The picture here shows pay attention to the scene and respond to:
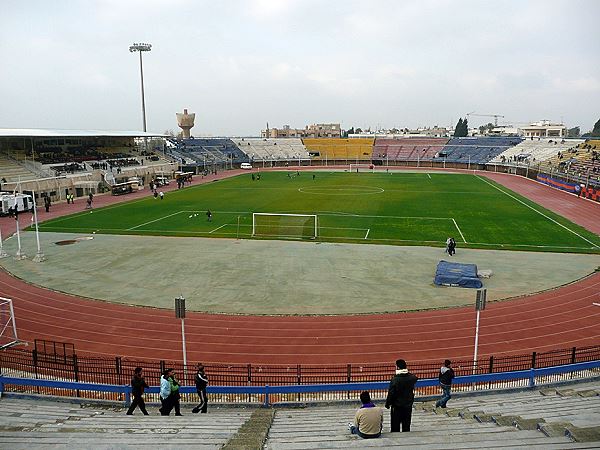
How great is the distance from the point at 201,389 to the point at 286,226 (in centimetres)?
2777

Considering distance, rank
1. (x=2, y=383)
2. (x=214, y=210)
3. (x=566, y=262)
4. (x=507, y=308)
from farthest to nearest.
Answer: (x=214, y=210)
(x=566, y=262)
(x=507, y=308)
(x=2, y=383)

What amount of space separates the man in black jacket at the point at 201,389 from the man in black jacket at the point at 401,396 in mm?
5067

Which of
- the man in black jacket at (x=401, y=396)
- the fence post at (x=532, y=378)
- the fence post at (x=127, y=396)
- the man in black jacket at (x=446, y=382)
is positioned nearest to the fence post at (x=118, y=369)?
the fence post at (x=127, y=396)

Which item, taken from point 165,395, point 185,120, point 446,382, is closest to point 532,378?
point 446,382

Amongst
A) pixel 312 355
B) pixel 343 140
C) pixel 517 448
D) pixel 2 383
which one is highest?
pixel 343 140

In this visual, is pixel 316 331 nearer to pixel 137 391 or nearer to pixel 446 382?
pixel 446 382

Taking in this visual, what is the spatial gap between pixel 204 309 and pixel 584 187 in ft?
184

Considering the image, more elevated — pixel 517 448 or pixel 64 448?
pixel 517 448

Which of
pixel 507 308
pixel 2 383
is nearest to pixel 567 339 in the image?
pixel 507 308

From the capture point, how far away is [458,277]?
2442 centimetres

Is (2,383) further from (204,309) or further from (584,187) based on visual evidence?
(584,187)

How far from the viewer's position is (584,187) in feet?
196

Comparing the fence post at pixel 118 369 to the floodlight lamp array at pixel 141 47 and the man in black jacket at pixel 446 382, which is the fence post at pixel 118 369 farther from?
the floodlight lamp array at pixel 141 47

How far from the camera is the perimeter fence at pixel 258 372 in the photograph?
13.5m
